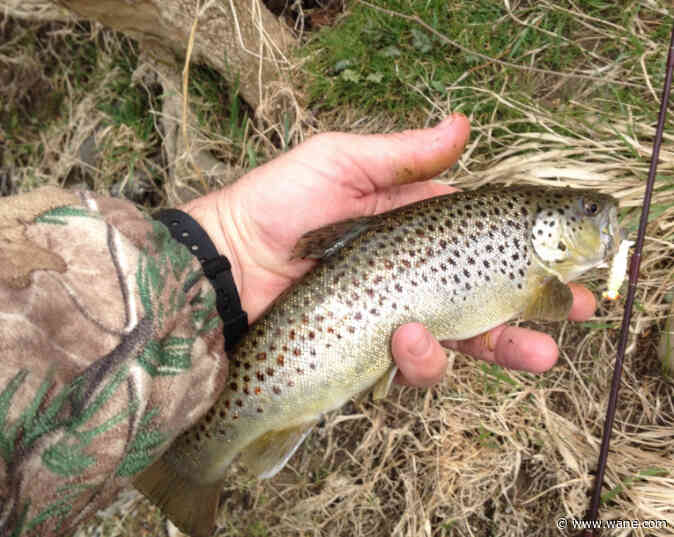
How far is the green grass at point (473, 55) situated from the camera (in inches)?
98.2

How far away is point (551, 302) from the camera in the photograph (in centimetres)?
184

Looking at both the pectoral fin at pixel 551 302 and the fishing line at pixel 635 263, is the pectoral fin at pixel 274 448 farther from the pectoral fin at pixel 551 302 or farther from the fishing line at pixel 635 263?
the fishing line at pixel 635 263

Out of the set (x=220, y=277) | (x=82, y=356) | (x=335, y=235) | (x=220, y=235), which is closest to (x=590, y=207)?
(x=335, y=235)

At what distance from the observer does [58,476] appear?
52.7 inches

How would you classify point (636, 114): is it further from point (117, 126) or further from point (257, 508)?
point (117, 126)

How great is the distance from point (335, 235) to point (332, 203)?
1.16 ft

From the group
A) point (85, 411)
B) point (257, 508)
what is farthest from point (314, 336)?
point (257, 508)

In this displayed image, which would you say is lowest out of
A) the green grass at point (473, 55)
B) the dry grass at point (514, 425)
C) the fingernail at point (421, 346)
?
the dry grass at point (514, 425)

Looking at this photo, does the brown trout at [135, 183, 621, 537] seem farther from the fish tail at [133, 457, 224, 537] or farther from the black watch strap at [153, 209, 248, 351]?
the black watch strap at [153, 209, 248, 351]

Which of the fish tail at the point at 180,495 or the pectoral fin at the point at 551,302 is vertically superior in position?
the pectoral fin at the point at 551,302

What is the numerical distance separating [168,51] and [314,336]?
2.05 m

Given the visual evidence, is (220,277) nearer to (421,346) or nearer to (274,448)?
(274,448)

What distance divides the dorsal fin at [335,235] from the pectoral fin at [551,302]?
63 centimetres

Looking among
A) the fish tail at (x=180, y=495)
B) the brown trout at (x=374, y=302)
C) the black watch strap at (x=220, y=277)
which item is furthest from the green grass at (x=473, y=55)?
the fish tail at (x=180, y=495)
